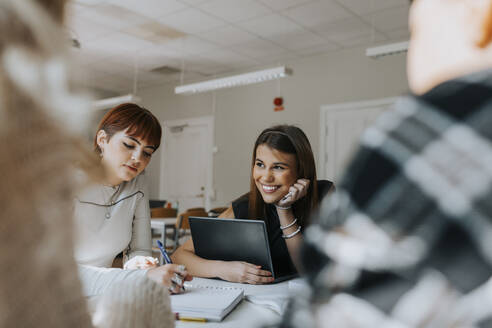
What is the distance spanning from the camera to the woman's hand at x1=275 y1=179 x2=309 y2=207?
6.15 feet

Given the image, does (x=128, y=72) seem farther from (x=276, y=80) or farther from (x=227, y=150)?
(x=276, y=80)

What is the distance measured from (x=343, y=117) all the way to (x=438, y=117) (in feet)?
16.8

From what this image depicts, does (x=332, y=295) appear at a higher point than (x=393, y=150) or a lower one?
lower

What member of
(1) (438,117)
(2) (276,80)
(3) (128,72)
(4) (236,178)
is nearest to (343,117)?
(2) (276,80)

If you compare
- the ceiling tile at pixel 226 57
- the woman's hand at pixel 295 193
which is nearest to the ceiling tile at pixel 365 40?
the ceiling tile at pixel 226 57

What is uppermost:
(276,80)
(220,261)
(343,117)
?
(276,80)

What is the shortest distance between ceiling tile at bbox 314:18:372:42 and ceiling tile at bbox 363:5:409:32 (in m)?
0.11

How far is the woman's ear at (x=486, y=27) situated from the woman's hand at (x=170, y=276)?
1088 millimetres

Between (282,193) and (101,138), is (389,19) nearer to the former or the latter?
(282,193)

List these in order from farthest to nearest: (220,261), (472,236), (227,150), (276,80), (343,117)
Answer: (227,150), (276,80), (343,117), (220,261), (472,236)

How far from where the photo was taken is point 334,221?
377mm

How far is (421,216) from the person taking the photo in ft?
1.12

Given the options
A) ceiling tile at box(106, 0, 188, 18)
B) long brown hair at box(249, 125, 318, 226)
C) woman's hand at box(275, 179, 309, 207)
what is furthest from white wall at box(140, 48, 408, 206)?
woman's hand at box(275, 179, 309, 207)

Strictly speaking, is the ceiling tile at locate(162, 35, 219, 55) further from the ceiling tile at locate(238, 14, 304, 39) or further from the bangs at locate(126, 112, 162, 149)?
the bangs at locate(126, 112, 162, 149)
